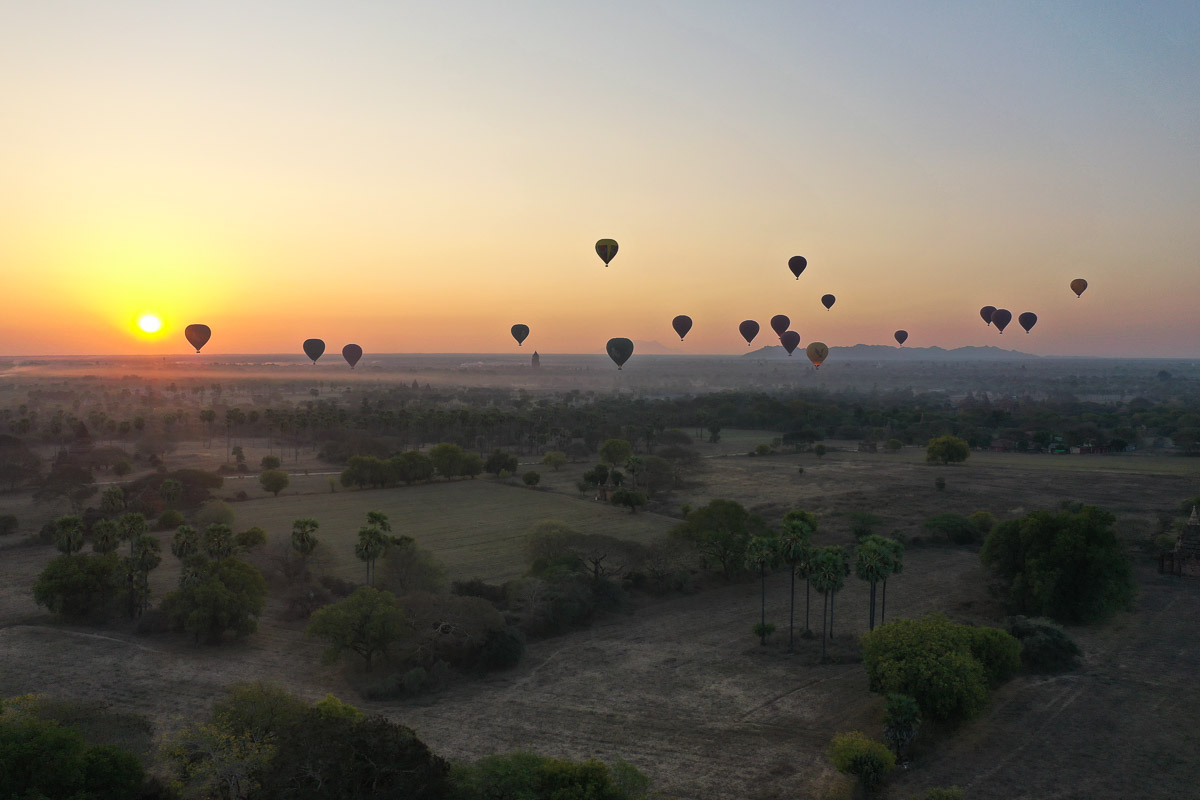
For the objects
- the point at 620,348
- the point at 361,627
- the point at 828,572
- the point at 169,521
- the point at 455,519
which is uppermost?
the point at 620,348

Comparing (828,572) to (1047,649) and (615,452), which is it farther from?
(615,452)

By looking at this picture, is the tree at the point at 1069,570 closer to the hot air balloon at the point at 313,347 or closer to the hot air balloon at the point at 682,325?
the hot air balloon at the point at 682,325

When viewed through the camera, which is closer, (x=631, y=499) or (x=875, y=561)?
(x=875, y=561)

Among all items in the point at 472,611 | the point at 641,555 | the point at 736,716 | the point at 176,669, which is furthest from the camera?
the point at 641,555

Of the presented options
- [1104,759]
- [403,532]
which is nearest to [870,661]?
[1104,759]

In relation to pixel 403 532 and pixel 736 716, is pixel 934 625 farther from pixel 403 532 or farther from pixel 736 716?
pixel 403 532

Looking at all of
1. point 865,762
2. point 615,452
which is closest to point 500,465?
point 615,452

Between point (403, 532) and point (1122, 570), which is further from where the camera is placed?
point (403, 532)
